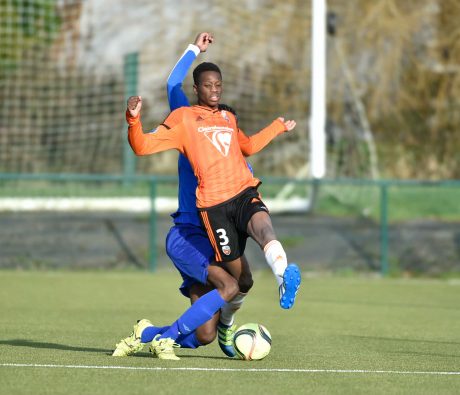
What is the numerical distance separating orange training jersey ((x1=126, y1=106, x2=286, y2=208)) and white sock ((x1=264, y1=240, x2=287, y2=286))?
1.73 ft

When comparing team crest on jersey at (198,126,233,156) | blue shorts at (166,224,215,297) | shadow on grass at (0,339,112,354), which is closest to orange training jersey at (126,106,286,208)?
team crest on jersey at (198,126,233,156)

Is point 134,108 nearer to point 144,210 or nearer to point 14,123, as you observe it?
point 144,210

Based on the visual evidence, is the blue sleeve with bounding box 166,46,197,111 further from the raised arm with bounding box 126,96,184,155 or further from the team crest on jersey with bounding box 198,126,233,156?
the team crest on jersey with bounding box 198,126,233,156

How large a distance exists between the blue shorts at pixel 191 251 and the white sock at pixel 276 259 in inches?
22.1

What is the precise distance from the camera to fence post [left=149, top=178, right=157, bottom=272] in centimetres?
1816

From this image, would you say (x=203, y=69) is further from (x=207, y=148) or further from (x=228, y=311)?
(x=228, y=311)

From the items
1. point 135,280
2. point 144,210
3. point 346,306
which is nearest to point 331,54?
point 144,210

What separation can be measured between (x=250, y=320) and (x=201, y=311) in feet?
13.0

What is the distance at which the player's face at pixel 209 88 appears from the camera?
25.0 ft

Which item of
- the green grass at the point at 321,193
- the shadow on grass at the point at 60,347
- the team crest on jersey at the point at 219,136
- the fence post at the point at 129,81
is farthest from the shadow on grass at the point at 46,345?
the fence post at the point at 129,81

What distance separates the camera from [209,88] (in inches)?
302

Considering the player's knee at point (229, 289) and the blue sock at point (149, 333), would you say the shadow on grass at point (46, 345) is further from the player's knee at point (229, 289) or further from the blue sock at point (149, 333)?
the player's knee at point (229, 289)

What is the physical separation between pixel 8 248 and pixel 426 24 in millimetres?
9596

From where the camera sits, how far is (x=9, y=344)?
27.6 feet
